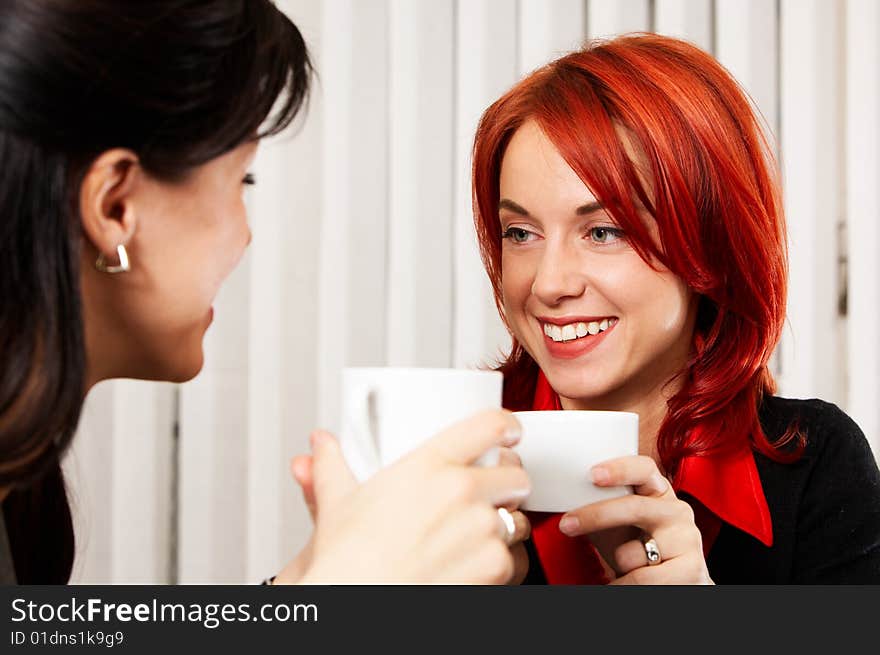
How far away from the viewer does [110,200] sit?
0.75 metres

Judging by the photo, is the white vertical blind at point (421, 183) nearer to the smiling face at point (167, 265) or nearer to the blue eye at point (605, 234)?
the blue eye at point (605, 234)

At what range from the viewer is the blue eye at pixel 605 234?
3.69 ft

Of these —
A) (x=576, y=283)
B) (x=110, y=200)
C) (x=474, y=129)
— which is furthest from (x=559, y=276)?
(x=474, y=129)

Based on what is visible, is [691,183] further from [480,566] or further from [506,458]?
[480,566]

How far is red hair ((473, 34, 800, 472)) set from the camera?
109cm

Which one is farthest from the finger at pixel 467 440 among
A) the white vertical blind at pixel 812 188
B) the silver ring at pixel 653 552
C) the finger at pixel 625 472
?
the white vertical blind at pixel 812 188

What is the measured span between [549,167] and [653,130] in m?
0.13

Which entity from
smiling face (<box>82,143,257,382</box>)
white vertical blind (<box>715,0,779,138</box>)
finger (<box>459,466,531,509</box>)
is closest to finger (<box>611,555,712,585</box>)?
finger (<box>459,466,531,509</box>)

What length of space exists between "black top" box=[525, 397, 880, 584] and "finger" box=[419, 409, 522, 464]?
600 millimetres

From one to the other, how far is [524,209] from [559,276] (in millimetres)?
100

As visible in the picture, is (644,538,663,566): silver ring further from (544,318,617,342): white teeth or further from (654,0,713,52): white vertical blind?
(654,0,713,52): white vertical blind

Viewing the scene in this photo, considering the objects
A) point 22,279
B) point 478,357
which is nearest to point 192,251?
point 22,279
